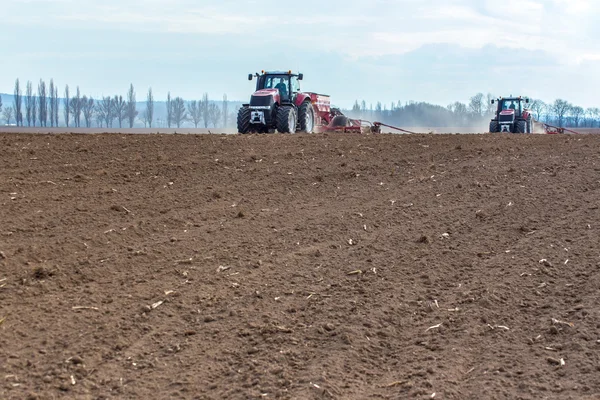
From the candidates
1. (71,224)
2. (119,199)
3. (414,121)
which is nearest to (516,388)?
(71,224)

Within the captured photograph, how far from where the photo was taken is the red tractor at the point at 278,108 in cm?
2117

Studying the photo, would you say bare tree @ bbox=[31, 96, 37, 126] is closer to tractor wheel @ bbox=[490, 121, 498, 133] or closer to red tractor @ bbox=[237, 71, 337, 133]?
tractor wheel @ bbox=[490, 121, 498, 133]

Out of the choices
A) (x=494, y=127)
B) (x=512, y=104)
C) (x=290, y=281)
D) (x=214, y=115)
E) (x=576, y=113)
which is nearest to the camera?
(x=290, y=281)

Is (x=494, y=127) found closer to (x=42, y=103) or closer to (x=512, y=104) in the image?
(x=512, y=104)

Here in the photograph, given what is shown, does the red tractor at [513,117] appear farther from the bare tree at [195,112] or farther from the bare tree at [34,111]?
the bare tree at [195,112]

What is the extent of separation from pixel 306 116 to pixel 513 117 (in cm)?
1220

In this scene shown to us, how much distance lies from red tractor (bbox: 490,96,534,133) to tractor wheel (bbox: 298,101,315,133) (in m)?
11.3

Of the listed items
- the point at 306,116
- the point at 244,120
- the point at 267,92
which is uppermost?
the point at 267,92

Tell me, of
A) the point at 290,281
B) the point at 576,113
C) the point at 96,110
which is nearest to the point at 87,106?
the point at 96,110

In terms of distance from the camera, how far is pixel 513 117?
99.7 feet

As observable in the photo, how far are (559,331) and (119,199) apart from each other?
5867mm

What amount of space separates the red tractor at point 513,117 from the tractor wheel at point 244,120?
14.1m

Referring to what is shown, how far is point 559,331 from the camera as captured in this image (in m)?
5.72

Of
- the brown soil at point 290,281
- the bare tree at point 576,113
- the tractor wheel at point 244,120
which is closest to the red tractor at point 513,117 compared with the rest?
the tractor wheel at point 244,120
